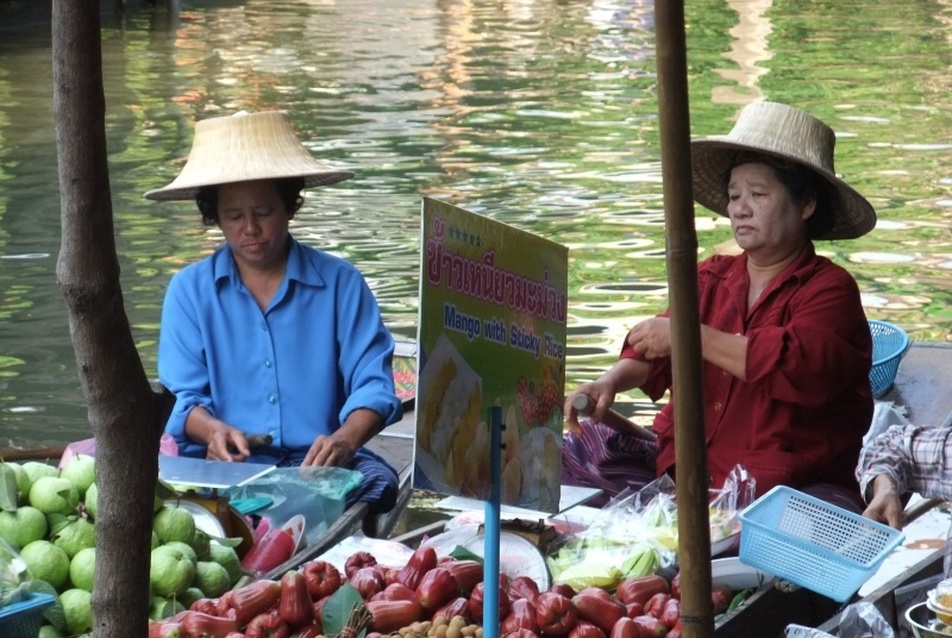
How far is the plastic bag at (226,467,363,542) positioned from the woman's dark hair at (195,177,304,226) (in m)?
0.65

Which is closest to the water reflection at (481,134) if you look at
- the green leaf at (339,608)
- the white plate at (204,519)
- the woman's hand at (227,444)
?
the woman's hand at (227,444)

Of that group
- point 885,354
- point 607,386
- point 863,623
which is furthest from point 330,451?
point 885,354

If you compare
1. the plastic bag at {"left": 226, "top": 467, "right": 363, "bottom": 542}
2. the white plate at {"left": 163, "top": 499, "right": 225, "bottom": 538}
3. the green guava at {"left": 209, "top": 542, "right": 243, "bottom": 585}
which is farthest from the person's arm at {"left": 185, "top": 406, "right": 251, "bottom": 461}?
the green guava at {"left": 209, "top": 542, "right": 243, "bottom": 585}

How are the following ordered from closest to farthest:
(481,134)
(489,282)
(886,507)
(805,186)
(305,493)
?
(489,282), (886,507), (805,186), (305,493), (481,134)

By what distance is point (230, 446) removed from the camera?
3453 mm

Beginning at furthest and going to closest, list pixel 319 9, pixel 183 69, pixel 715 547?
pixel 319 9
pixel 183 69
pixel 715 547

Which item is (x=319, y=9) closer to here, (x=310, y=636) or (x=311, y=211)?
(x=311, y=211)

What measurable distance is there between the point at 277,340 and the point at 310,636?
1.19m

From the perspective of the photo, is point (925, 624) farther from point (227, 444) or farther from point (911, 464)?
point (227, 444)

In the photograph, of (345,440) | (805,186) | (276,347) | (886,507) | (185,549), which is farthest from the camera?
(276,347)

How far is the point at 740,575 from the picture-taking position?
279cm

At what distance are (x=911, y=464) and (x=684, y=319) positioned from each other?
146 cm

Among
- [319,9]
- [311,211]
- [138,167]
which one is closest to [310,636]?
[311,211]

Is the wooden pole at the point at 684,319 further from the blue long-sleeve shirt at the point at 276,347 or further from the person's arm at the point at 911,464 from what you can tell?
the blue long-sleeve shirt at the point at 276,347
